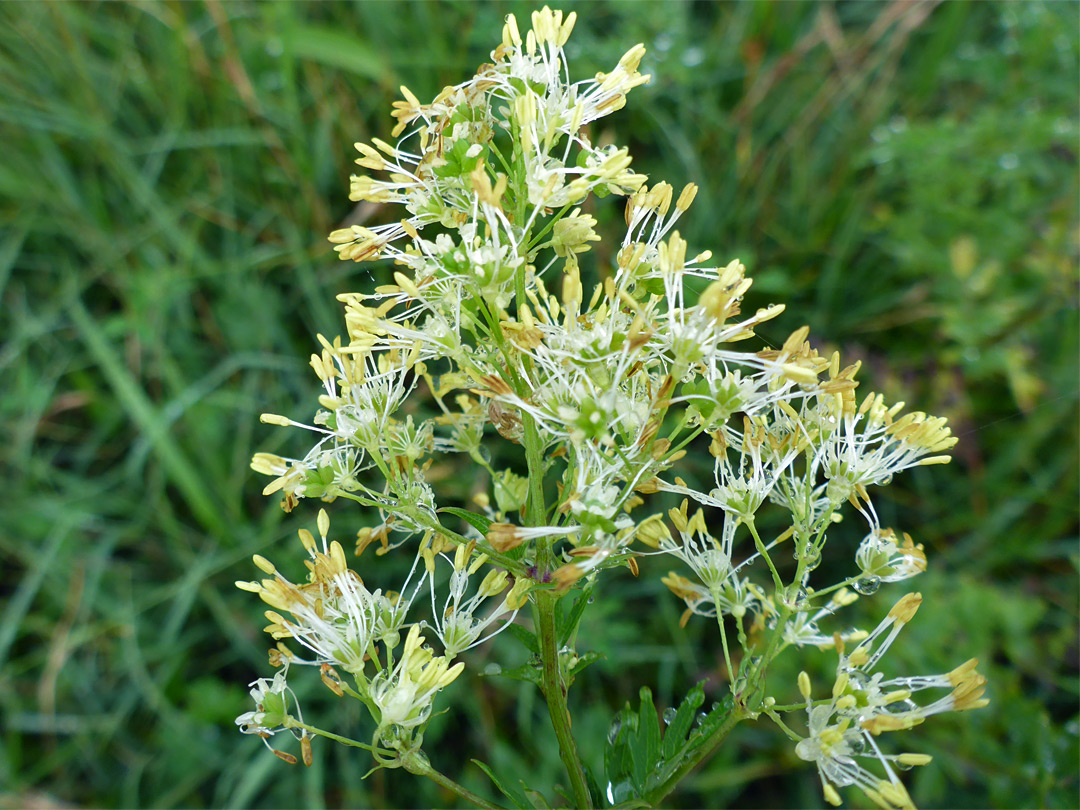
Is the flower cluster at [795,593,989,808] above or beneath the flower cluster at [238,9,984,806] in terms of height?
beneath

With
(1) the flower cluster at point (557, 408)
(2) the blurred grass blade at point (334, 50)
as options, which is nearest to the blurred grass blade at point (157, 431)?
(2) the blurred grass blade at point (334, 50)

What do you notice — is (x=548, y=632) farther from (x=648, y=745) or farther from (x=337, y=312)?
(x=337, y=312)

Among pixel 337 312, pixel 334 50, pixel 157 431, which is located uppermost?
pixel 334 50

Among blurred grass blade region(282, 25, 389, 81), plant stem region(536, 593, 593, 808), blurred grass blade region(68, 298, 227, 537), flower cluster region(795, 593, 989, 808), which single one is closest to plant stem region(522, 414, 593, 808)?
plant stem region(536, 593, 593, 808)

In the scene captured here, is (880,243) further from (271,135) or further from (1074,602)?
(271,135)

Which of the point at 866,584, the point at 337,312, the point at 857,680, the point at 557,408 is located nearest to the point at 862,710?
the point at 857,680

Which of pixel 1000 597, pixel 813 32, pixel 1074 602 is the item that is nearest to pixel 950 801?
pixel 1000 597

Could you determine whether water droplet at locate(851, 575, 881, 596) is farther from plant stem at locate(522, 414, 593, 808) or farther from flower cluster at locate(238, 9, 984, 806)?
plant stem at locate(522, 414, 593, 808)
